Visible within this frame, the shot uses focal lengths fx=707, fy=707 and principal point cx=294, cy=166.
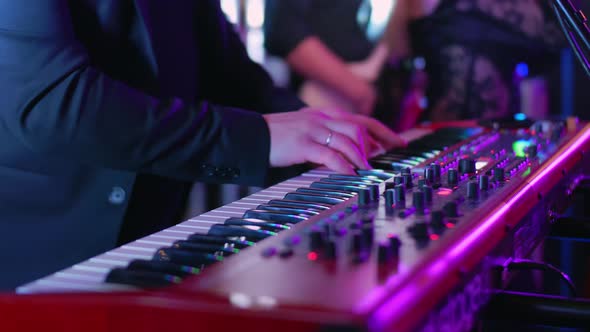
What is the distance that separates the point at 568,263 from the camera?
2611 millimetres

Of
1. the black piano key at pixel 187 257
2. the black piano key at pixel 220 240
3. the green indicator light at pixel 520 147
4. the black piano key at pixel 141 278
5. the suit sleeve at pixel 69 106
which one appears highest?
the suit sleeve at pixel 69 106

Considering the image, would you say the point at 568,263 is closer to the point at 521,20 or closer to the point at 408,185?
the point at 521,20

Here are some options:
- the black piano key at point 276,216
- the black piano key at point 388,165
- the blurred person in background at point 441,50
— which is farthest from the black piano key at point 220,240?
the blurred person in background at point 441,50

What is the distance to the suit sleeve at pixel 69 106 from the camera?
105 centimetres

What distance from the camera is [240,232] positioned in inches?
35.1

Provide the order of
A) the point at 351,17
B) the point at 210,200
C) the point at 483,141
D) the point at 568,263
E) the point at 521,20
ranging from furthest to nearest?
1. the point at 210,200
2. the point at 351,17
3. the point at 521,20
4. the point at 568,263
5. the point at 483,141

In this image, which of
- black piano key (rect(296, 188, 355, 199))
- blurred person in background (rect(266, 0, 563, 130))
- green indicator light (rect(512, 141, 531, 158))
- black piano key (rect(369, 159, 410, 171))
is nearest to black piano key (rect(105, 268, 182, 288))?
black piano key (rect(296, 188, 355, 199))

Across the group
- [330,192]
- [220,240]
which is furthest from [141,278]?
[330,192]

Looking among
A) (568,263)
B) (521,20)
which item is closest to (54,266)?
(568,263)

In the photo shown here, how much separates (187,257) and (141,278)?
80 mm

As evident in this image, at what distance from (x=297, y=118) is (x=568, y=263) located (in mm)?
1732

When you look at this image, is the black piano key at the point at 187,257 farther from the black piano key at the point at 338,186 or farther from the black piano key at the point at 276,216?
the black piano key at the point at 338,186

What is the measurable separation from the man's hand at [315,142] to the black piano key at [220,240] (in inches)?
14.5

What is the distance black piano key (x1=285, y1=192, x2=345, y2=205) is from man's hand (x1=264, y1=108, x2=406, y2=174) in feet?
0.35
